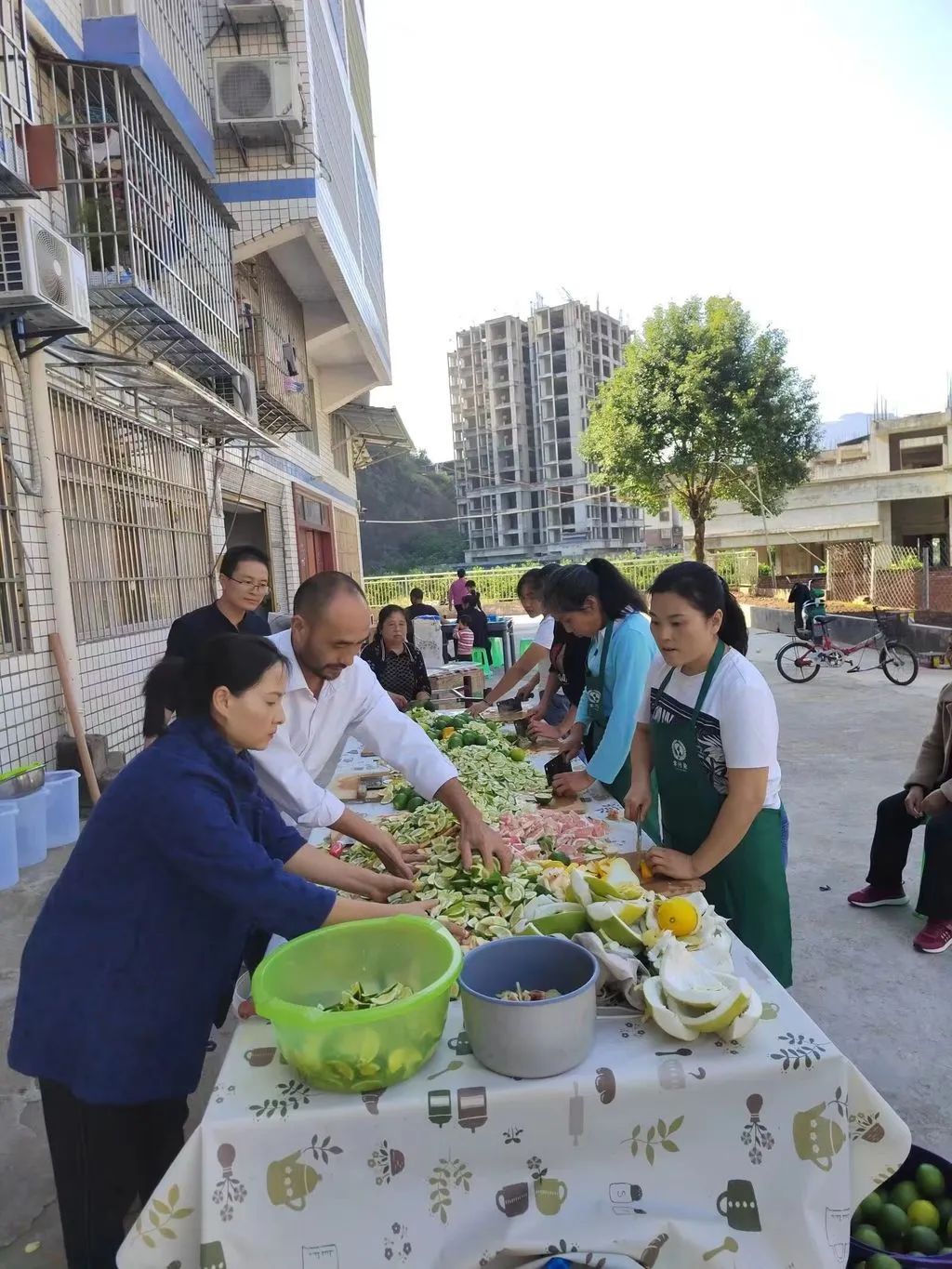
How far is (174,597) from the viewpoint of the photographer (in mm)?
8273

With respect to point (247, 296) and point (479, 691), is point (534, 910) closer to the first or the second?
point (479, 691)

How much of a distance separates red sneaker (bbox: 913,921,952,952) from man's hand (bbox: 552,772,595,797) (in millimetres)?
1929

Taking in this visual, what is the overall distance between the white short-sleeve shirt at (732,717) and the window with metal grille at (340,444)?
16782 millimetres

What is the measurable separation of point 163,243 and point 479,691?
17.5 feet

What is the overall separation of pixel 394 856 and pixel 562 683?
2791mm

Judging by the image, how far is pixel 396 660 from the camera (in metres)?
6.38

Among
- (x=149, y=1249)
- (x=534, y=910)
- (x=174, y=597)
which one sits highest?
(x=174, y=597)

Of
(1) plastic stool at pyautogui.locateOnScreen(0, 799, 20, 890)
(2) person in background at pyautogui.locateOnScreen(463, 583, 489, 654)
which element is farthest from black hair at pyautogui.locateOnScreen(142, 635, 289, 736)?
(2) person in background at pyautogui.locateOnScreen(463, 583, 489, 654)

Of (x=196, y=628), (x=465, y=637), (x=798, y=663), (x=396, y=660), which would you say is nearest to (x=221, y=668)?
(x=196, y=628)

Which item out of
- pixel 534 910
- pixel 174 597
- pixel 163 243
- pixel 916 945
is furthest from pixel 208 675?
pixel 174 597

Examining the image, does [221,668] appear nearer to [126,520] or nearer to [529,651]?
[529,651]

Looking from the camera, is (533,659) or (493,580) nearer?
(533,659)

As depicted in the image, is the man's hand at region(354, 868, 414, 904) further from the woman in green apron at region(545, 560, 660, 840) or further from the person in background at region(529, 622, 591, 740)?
the person in background at region(529, 622, 591, 740)

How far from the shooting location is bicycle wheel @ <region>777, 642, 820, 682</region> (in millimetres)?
12172
